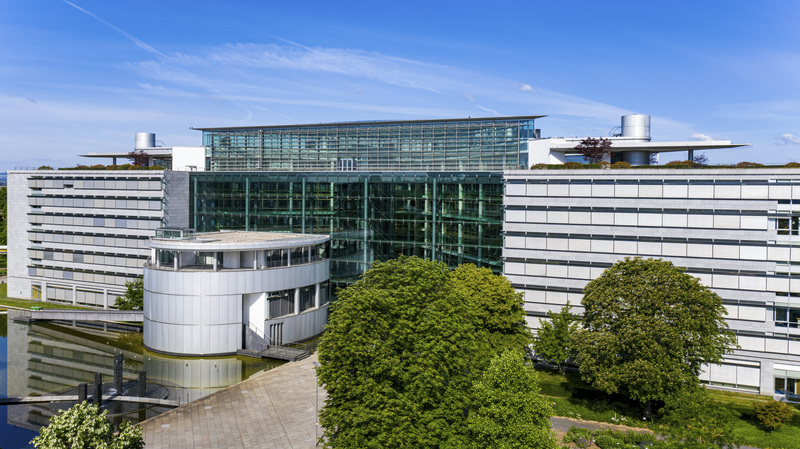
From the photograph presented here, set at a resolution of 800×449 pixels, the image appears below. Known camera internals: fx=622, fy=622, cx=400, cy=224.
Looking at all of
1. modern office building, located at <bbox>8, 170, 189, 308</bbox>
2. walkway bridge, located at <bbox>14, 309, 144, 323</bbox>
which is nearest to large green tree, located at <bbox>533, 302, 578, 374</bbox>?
walkway bridge, located at <bbox>14, 309, 144, 323</bbox>

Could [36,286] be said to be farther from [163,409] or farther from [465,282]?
[465,282]

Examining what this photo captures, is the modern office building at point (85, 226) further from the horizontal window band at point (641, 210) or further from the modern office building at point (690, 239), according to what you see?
the horizontal window band at point (641, 210)

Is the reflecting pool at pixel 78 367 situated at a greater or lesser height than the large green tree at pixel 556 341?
lesser

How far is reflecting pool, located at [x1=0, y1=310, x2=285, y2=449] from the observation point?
39594 millimetres

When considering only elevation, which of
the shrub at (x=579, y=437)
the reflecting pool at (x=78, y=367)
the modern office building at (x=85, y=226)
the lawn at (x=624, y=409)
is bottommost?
the reflecting pool at (x=78, y=367)

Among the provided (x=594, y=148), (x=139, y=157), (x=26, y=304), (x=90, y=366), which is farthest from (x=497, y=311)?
(x=139, y=157)

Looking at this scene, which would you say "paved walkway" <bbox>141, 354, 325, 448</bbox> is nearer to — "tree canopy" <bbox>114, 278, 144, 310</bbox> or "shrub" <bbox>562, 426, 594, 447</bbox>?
"shrub" <bbox>562, 426, 594, 447</bbox>

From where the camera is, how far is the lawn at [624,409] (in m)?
35.7

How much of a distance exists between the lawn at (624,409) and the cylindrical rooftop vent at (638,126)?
1191 inches

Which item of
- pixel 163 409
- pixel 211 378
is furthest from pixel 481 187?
pixel 163 409

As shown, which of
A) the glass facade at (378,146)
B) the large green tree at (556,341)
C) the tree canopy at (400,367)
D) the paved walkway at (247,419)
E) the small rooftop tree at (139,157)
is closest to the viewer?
the tree canopy at (400,367)

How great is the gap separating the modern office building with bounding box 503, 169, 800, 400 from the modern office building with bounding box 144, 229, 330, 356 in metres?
19.6

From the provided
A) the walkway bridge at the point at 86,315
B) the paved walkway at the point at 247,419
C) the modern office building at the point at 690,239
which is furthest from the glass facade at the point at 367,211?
the paved walkway at the point at 247,419

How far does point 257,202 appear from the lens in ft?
221
